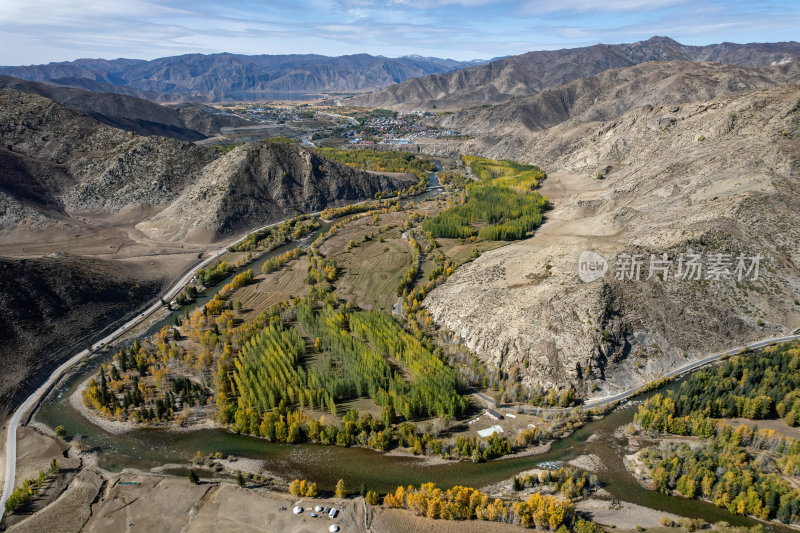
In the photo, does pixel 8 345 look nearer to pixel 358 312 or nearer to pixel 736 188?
pixel 358 312

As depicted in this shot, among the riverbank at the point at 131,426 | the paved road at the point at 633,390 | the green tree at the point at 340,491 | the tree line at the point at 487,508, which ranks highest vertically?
the paved road at the point at 633,390

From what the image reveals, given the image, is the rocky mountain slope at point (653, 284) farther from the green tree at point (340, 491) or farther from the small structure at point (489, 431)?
the green tree at point (340, 491)

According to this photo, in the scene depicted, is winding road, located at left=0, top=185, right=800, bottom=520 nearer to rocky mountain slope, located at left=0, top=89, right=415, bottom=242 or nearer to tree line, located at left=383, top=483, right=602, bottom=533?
tree line, located at left=383, top=483, right=602, bottom=533

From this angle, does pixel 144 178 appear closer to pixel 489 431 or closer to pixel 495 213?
pixel 495 213

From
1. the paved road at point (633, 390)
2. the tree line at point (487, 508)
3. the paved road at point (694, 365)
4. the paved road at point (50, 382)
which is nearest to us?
the tree line at point (487, 508)

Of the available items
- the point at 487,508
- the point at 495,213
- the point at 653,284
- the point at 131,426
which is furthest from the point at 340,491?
the point at 495,213

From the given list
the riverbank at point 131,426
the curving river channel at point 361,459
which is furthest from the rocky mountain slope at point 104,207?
the curving river channel at point 361,459

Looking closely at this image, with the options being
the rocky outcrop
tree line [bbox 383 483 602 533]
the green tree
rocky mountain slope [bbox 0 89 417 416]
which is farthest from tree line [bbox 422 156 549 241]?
the green tree
